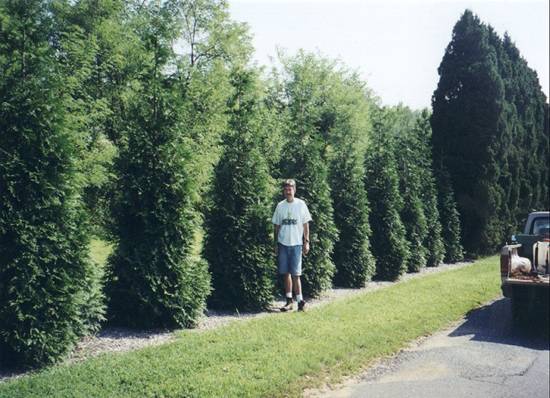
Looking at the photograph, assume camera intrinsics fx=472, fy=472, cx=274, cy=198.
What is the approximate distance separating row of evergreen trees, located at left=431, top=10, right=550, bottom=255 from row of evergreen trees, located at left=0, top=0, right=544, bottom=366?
125 centimetres

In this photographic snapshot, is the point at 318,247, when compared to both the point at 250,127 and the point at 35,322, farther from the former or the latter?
the point at 35,322

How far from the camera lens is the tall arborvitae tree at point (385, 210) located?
1328cm

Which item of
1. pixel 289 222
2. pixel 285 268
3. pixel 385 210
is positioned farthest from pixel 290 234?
pixel 385 210

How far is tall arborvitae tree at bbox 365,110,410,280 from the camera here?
13281 millimetres

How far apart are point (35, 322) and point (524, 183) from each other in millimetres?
21161

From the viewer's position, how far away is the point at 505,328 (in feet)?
24.1

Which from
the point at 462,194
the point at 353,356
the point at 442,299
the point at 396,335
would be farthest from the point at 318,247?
the point at 462,194

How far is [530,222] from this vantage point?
36.1ft

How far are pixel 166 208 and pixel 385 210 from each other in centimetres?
767

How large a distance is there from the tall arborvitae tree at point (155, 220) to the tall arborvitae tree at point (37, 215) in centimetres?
101

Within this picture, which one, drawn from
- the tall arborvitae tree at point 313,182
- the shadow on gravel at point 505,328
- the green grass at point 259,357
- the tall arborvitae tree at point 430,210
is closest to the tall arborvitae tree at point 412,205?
the tall arborvitae tree at point 430,210

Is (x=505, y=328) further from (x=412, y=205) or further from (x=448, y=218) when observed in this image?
(x=448, y=218)

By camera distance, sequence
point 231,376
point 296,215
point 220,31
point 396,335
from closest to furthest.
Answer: point 231,376 → point 396,335 → point 296,215 → point 220,31

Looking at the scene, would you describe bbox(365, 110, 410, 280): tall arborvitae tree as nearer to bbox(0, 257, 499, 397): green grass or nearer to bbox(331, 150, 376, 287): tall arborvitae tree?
bbox(331, 150, 376, 287): tall arborvitae tree
